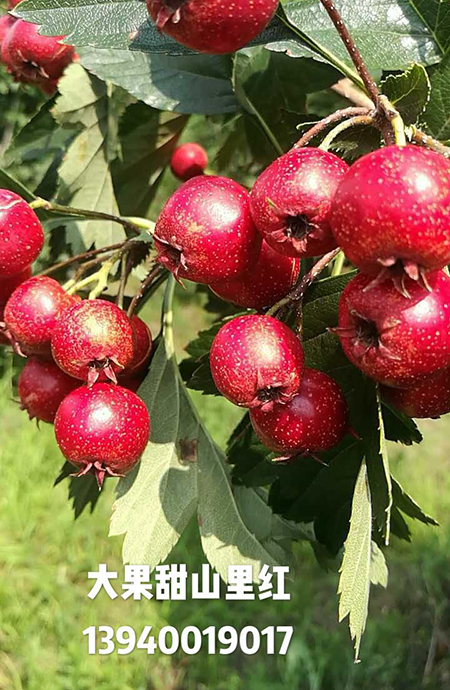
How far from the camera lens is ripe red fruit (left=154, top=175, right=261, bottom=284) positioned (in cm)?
71

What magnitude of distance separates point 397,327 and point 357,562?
0.87ft

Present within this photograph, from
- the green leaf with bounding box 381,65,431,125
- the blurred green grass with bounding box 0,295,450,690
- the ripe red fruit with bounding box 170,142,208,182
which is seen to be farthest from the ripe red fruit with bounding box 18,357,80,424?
the blurred green grass with bounding box 0,295,450,690

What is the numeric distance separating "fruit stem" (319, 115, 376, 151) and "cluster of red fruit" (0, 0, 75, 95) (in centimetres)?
70

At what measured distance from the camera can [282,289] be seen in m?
0.80

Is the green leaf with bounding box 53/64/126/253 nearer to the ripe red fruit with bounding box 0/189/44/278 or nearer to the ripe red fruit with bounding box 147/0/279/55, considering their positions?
the ripe red fruit with bounding box 0/189/44/278

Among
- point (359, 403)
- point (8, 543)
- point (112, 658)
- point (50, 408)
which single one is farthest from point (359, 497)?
point (8, 543)

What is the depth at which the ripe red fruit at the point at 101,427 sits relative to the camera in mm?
890

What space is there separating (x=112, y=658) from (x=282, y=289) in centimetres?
192

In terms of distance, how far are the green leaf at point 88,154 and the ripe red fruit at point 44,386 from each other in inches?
13.1

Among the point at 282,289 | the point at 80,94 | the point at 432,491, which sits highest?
the point at 80,94

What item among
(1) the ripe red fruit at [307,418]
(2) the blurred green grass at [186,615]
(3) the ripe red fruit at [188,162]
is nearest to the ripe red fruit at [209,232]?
(1) the ripe red fruit at [307,418]

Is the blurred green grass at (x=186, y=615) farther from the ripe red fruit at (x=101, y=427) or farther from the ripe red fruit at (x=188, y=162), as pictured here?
the ripe red fruit at (x=101, y=427)

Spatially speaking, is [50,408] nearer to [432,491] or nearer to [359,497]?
[359,497]

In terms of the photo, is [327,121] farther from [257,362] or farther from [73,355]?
[73,355]
